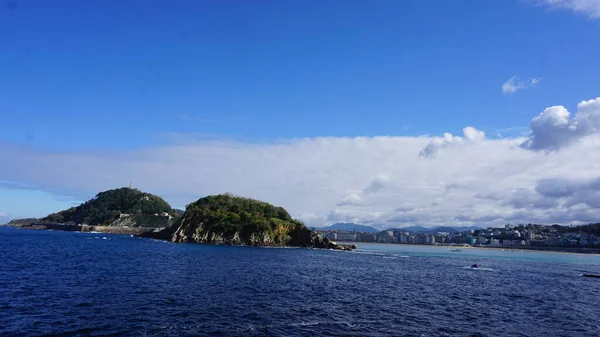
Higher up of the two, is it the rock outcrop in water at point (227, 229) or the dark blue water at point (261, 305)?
the rock outcrop in water at point (227, 229)

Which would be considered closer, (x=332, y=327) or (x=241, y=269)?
(x=332, y=327)

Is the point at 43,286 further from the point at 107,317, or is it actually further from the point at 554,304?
the point at 554,304

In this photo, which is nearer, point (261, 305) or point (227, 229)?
point (261, 305)

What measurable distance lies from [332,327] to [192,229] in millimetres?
157917

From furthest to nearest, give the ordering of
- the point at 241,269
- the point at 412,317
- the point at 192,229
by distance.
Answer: the point at 192,229
the point at 241,269
the point at 412,317

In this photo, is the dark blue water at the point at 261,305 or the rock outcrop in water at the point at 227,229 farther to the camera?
the rock outcrop in water at the point at 227,229

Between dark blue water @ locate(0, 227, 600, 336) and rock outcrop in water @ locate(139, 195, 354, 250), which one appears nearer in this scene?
dark blue water @ locate(0, 227, 600, 336)

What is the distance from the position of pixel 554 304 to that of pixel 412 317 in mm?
27723

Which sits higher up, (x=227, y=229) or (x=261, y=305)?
(x=227, y=229)

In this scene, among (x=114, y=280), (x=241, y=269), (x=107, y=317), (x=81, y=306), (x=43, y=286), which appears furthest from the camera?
(x=241, y=269)

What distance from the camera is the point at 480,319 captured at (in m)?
42.8

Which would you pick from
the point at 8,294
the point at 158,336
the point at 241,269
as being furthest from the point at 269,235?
the point at 158,336

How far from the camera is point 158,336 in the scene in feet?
98.9

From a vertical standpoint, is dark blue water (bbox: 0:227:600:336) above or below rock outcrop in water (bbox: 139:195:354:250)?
below
